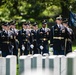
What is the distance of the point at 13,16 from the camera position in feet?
96.8

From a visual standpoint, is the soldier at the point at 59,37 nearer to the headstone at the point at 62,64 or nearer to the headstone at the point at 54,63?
the headstone at the point at 62,64

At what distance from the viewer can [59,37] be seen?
15.8 m

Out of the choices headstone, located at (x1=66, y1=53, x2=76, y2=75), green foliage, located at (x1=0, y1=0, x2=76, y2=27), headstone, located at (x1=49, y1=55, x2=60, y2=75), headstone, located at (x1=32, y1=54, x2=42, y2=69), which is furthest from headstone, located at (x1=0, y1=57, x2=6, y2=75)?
green foliage, located at (x1=0, y1=0, x2=76, y2=27)

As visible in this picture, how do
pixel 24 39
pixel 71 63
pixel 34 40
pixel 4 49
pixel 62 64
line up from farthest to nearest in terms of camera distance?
1. pixel 34 40
2. pixel 24 39
3. pixel 4 49
4. pixel 62 64
5. pixel 71 63

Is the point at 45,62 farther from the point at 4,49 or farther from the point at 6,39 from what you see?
the point at 4,49

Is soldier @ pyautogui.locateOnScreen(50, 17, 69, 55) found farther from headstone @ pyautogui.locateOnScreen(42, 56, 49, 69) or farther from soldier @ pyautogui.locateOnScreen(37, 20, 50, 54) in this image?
headstone @ pyautogui.locateOnScreen(42, 56, 49, 69)

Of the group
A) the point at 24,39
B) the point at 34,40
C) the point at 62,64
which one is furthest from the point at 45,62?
the point at 34,40

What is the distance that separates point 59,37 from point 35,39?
4.85 feet

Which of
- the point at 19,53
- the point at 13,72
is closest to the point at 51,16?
the point at 19,53

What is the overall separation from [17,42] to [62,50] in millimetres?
1632

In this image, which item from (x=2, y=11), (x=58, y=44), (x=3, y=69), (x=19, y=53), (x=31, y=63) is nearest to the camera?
(x=31, y=63)

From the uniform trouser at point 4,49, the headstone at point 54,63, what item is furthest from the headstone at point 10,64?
the uniform trouser at point 4,49

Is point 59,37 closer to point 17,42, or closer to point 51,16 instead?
point 17,42

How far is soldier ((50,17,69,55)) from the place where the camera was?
1567cm
